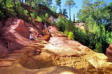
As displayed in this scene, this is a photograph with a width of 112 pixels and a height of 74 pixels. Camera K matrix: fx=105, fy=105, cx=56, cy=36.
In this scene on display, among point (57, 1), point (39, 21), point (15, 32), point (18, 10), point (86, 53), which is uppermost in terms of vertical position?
point (57, 1)

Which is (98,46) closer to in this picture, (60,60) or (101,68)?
(101,68)

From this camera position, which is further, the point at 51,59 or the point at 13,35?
the point at 13,35

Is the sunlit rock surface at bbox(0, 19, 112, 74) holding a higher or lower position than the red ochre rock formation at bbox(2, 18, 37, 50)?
lower

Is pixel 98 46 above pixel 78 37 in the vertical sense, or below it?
below

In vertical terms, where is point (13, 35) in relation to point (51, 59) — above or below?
above

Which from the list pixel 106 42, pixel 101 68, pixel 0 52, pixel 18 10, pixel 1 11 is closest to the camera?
pixel 0 52

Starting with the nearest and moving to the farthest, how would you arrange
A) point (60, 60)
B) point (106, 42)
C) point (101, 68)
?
1. point (60, 60)
2. point (101, 68)
3. point (106, 42)

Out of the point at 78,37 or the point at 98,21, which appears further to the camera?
the point at 98,21

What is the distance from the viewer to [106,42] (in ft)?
62.3

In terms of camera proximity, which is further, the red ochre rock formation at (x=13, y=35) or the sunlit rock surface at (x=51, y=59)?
the red ochre rock formation at (x=13, y=35)

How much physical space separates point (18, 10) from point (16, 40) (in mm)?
6069

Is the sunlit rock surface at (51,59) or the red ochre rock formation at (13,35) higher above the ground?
the red ochre rock formation at (13,35)

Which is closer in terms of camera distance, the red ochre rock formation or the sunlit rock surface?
the sunlit rock surface

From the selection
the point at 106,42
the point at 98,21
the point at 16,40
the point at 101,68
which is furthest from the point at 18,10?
the point at 98,21
